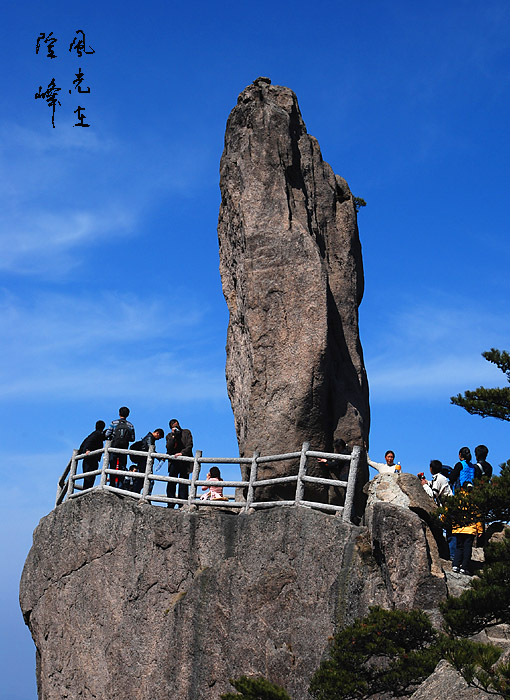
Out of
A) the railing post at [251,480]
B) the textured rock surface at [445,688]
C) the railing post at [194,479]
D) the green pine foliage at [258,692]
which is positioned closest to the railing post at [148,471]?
the railing post at [194,479]

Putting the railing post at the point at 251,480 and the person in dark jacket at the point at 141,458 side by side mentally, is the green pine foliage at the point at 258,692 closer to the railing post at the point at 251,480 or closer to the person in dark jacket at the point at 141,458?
the railing post at the point at 251,480

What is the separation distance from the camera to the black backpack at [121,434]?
2195cm

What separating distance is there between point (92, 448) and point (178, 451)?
3288mm

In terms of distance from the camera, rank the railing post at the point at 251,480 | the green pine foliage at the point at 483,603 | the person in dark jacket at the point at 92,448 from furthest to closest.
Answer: the person in dark jacket at the point at 92,448, the railing post at the point at 251,480, the green pine foliage at the point at 483,603

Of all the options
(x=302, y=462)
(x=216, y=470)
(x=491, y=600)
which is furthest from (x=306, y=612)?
(x=491, y=600)

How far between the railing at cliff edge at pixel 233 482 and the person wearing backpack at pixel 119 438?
279mm

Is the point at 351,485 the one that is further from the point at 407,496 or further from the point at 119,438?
the point at 119,438

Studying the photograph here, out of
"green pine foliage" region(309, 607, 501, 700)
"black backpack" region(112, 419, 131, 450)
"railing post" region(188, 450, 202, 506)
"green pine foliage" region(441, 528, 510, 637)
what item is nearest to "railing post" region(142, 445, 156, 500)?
"railing post" region(188, 450, 202, 506)

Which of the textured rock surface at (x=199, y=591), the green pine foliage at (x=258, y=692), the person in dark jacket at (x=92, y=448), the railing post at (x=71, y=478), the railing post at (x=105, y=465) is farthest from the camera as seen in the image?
the railing post at (x=71, y=478)

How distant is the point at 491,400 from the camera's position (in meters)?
14.5

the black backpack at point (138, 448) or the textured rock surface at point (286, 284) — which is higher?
the textured rock surface at point (286, 284)

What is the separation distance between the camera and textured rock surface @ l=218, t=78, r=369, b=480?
20266 millimetres

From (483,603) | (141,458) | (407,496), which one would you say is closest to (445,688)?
(483,603)

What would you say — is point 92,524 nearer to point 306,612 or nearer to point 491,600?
point 306,612
